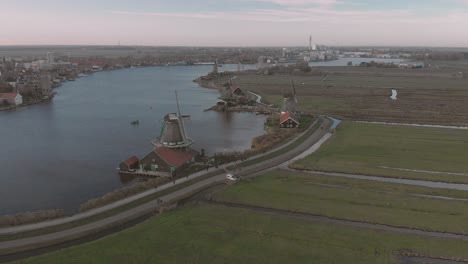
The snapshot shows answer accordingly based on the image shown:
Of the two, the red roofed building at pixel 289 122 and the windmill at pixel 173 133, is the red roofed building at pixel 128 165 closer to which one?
the windmill at pixel 173 133

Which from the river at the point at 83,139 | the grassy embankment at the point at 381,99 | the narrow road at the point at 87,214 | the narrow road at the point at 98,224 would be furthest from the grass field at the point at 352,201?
the grassy embankment at the point at 381,99

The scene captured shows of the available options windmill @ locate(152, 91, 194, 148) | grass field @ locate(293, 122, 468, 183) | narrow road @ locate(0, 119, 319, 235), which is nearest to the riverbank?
grass field @ locate(293, 122, 468, 183)

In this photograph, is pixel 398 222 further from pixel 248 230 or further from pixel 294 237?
pixel 248 230

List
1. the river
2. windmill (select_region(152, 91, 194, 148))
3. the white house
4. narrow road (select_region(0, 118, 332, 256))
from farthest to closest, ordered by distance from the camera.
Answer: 1. the white house
2. windmill (select_region(152, 91, 194, 148))
3. the river
4. narrow road (select_region(0, 118, 332, 256))

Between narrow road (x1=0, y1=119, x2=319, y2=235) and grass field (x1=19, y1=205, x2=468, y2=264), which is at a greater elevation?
narrow road (x1=0, y1=119, x2=319, y2=235)

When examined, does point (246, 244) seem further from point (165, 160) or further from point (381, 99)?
point (381, 99)

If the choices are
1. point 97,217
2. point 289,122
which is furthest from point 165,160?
point 289,122

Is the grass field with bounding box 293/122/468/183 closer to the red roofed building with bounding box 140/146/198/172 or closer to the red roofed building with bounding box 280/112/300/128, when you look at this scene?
the red roofed building with bounding box 280/112/300/128

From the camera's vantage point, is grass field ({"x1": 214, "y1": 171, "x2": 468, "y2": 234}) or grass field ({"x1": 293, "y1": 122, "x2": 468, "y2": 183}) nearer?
grass field ({"x1": 214, "y1": 171, "x2": 468, "y2": 234})
